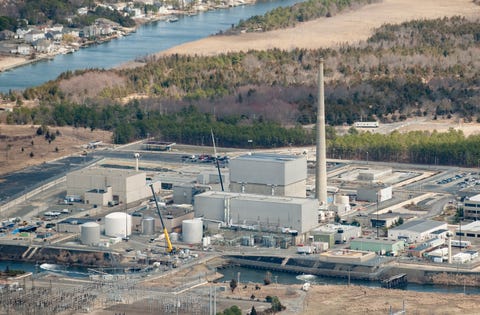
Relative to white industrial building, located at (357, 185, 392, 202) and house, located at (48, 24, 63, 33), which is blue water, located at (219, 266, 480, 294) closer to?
white industrial building, located at (357, 185, 392, 202)

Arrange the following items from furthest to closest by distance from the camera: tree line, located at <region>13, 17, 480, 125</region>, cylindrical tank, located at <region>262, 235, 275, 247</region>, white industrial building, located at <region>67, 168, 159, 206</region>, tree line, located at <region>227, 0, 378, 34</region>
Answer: tree line, located at <region>227, 0, 378, 34</region>, tree line, located at <region>13, 17, 480, 125</region>, white industrial building, located at <region>67, 168, 159, 206</region>, cylindrical tank, located at <region>262, 235, 275, 247</region>

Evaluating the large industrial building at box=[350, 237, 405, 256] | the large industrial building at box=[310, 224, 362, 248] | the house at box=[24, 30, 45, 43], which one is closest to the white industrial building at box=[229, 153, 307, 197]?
the large industrial building at box=[310, 224, 362, 248]

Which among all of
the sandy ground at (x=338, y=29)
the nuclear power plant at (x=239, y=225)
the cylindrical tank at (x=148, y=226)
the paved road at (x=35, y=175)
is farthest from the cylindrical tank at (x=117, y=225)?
the sandy ground at (x=338, y=29)

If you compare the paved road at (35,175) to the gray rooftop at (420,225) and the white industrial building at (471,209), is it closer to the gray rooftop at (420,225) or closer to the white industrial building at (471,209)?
the gray rooftop at (420,225)

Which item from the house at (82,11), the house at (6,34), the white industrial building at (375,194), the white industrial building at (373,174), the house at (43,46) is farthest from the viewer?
the house at (82,11)

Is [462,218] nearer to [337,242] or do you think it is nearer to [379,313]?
[337,242]
